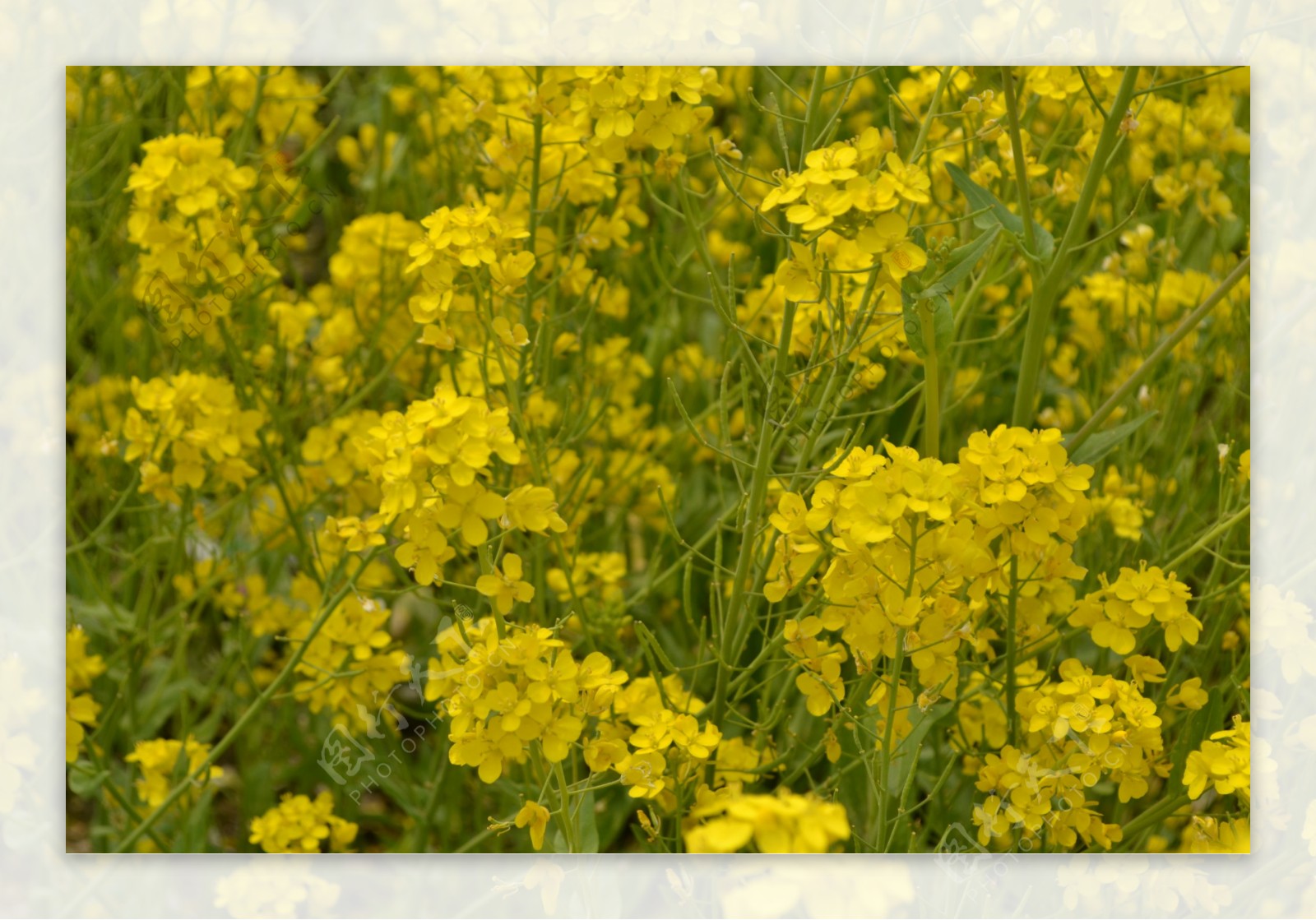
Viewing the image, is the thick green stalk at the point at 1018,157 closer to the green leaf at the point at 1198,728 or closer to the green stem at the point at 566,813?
the green leaf at the point at 1198,728

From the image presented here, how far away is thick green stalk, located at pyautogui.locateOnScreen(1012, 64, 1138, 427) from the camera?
1.27m

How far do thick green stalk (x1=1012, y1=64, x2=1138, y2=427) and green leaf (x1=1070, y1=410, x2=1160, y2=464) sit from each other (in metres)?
0.09

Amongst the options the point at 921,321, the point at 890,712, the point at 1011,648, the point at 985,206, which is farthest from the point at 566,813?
the point at 985,206

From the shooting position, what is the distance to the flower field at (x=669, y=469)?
3.73ft

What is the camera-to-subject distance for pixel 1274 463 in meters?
1.37

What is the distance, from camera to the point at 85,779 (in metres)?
1.44

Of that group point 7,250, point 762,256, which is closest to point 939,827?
point 762,256

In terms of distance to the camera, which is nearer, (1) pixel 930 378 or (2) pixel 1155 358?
(1) pixel 930 378

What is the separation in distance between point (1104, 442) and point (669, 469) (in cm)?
73

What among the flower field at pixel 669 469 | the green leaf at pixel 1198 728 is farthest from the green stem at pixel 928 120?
the green leaf at pixel 1198 728

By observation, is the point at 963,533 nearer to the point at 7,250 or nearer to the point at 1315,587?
the point at 1315,587

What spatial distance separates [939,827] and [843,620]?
0.38m

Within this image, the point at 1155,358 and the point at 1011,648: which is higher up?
the point at 1155,358

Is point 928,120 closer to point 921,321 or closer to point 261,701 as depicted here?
point 921,321
